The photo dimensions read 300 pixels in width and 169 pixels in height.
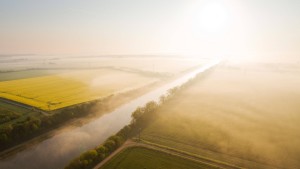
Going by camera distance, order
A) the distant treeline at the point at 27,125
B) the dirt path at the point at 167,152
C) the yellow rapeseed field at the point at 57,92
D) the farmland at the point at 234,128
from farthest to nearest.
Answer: the yellow rapeseed field at the point at 57,92 → the distant treeline at the point at 27,125 → the farmland at the point at 234,128 → the dirt path at the point at 167,152

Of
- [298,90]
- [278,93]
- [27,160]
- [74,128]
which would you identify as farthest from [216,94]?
[27,160]

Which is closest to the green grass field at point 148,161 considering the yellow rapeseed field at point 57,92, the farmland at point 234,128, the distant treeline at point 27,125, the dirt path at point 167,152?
the dirt path at point 167,152

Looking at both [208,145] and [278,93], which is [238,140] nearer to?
[208,145]

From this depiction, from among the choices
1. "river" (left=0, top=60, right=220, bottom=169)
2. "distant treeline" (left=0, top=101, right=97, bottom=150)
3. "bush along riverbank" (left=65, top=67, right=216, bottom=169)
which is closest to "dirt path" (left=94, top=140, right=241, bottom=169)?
"bush along riverbank" (left=65, top=67, right=216, bottom=169)

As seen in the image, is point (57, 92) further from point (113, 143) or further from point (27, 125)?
point (113, 143)

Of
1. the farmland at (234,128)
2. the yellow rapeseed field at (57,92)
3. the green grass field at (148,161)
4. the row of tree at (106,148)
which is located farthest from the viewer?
the yellow rapeseed field at (57,92)

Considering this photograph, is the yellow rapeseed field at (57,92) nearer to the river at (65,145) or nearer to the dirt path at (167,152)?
the river at (65,145)

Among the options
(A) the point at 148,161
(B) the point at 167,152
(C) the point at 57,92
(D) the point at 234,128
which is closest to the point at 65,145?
(A) the point at 148,161
